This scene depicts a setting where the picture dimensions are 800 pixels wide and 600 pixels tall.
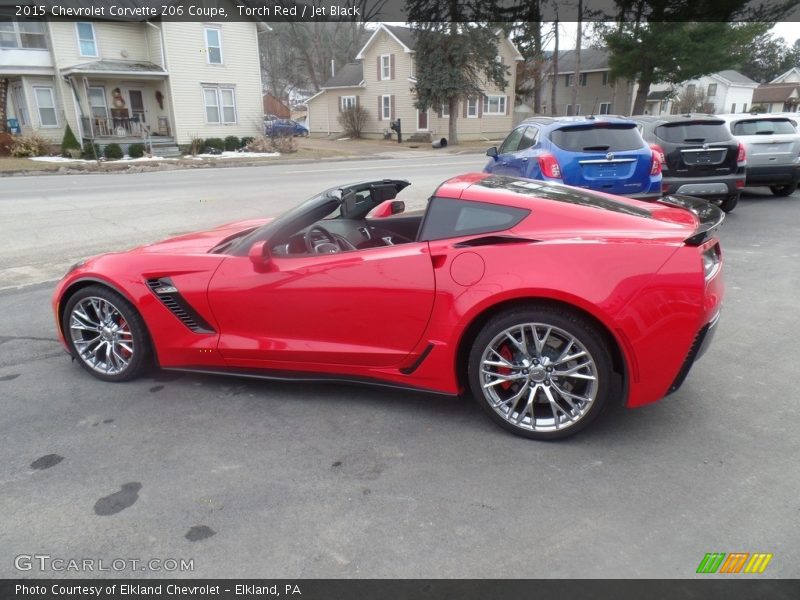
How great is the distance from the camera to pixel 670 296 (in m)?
2.97

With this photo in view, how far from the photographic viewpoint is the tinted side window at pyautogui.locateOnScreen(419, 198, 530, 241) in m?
3.31

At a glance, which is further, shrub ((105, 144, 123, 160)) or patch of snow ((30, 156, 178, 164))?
shrub ((105, 144, 123, 160))

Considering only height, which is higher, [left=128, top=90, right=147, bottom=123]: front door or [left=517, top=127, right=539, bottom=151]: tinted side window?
[left=128, top=90, right=147, bottom=123]: front door

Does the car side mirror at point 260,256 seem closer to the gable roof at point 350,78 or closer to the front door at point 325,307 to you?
the front door at point 325,307

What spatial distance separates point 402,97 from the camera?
4062 cm

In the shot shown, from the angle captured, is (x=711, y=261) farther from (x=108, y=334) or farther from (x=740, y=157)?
(x=740, y=157)

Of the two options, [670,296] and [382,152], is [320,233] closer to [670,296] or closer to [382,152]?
[670,296]

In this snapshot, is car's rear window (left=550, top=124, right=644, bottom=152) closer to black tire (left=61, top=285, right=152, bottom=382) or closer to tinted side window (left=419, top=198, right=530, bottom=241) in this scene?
tinted side window (left=419, top=198, right=530, bottom=241)

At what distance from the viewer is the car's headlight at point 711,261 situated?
3099 mm

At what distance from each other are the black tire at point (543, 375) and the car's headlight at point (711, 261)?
0.64 metres

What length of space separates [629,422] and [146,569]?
2602 mm

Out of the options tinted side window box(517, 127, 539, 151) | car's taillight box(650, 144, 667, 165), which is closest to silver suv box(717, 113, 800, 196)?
car's taillight box(650, 144, 667, 165)

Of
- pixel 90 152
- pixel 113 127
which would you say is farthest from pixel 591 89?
pixel 90 152

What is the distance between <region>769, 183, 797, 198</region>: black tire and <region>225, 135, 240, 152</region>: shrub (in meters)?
24.9
